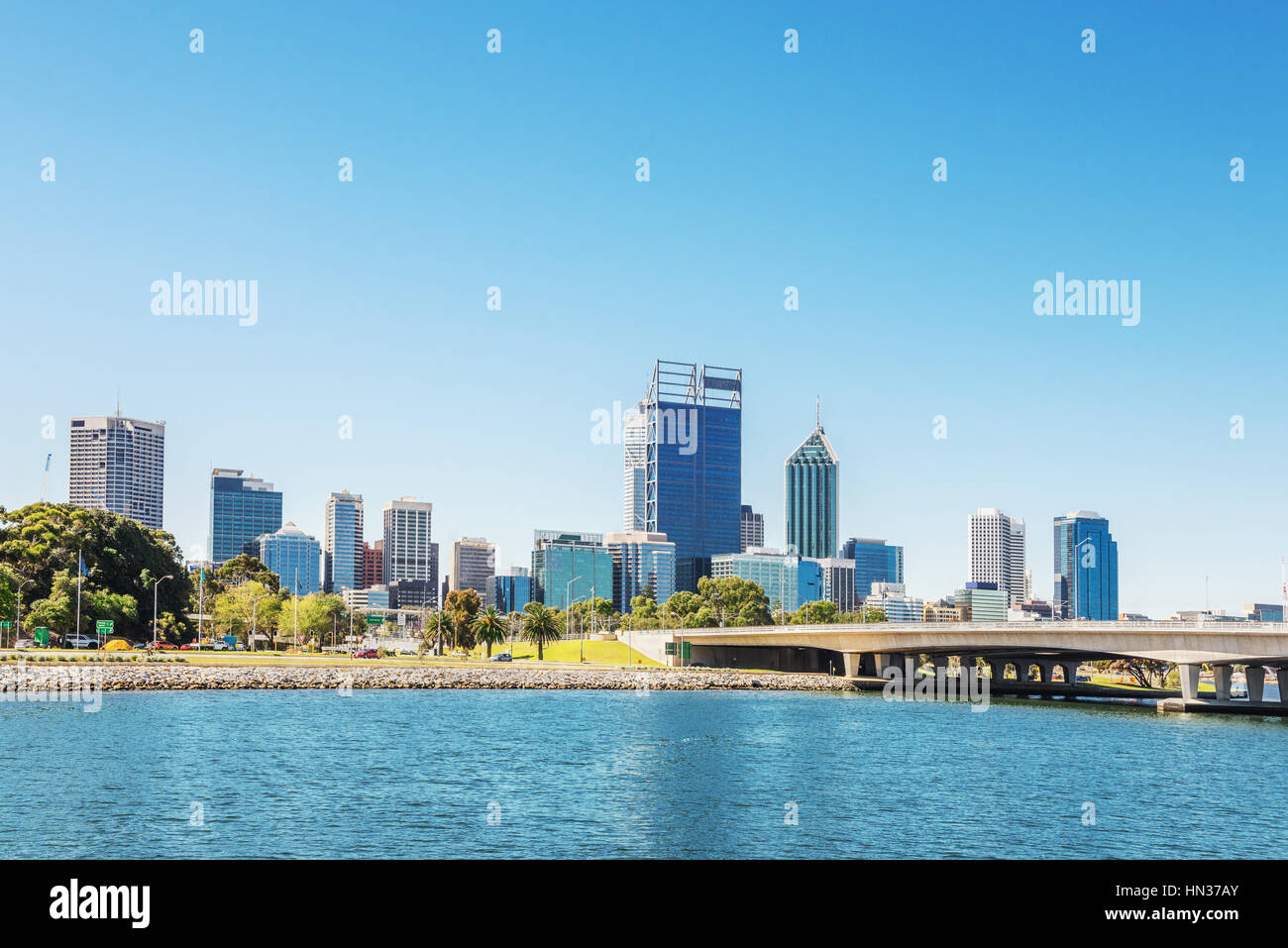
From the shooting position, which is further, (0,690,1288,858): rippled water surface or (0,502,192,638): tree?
(0,502,192,638): tree

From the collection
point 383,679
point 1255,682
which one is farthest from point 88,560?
point 1255,682

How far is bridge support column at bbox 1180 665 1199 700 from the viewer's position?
102 meters

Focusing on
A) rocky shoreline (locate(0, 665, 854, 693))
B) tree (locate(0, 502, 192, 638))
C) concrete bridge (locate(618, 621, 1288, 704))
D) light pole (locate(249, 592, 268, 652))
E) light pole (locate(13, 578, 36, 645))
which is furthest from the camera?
light pole (locate(249, 592, 268, 652))

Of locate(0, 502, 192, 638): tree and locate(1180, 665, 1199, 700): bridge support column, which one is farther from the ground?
locate(0, 502, 192, 638): tree

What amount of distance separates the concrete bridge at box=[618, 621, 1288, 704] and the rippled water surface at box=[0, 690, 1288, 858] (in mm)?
7044

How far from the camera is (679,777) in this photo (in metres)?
56.6

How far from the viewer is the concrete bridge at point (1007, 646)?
95.8 metres

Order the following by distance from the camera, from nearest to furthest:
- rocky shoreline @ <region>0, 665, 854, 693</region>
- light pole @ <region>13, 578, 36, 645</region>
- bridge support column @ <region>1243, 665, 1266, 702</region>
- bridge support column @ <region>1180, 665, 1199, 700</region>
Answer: rocky shoreline @ <region>0, 665, 854, 693</region>
bridge support column @ <region>1180, 665, 1199, 700</region>
bridge support column @ <region>1243, 665, 1266, 702</region>
light pole @ <region>13, 578, 36, 645</region>

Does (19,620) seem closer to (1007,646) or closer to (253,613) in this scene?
(253,613)

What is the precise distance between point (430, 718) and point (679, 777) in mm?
34137

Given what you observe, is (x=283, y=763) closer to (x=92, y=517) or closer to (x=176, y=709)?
(x=176, y=709)

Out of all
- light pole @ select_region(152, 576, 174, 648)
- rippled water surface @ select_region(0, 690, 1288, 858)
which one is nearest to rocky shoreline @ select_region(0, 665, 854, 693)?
rippled water surface @ select_region(0, 690, 1288, 858)

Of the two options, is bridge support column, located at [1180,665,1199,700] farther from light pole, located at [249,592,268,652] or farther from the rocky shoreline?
light pole, located at [249,592,268,652]
